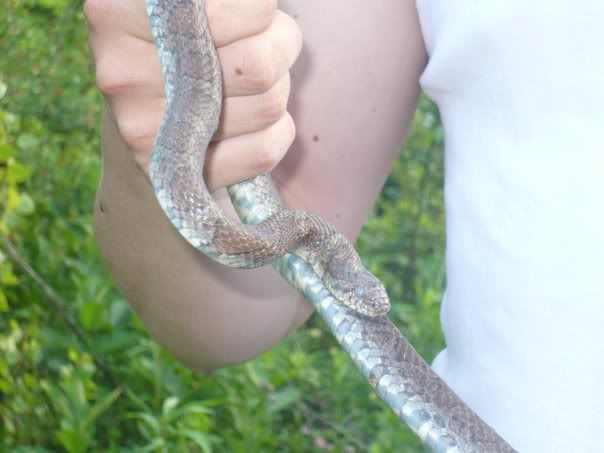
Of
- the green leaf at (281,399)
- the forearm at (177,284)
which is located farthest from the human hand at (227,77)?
the green leaf at (281,399)

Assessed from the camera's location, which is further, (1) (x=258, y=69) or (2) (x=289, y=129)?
(2) (x=289, y=129)

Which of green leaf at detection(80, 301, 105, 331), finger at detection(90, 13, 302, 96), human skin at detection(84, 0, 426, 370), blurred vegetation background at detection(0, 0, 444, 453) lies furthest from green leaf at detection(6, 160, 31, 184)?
finger at detection(90, 13, 302, 96)

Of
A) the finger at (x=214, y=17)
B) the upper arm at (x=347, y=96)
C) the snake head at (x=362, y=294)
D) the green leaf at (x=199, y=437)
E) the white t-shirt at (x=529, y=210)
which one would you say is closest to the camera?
the finger at (x=214, y=17)

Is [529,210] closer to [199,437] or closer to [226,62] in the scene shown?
[226,62]

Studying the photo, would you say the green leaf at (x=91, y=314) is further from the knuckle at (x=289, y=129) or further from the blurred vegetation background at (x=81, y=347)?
the knuckle at (x=289, y=129)

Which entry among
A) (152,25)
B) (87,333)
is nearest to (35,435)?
(87,333)

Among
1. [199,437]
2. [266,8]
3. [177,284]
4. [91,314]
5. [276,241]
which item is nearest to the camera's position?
[266,8]

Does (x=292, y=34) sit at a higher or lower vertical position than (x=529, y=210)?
higher

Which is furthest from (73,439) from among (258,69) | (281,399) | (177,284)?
(258,69)

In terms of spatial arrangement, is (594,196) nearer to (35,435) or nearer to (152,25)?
(152,25)
